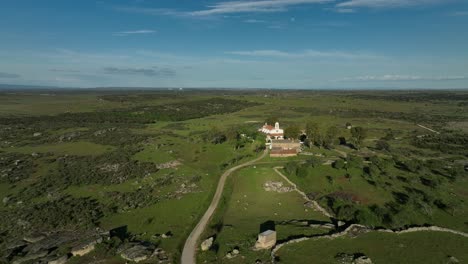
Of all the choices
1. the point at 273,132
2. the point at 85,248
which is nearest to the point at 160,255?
the point at 85,248

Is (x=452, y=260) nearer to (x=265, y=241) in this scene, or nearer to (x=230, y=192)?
(x=265, y=241)

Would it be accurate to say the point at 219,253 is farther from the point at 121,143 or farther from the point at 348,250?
the point at 121,143

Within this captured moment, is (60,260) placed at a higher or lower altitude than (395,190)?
lower

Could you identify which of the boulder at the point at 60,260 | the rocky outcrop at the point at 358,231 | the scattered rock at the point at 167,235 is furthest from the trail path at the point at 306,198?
the boulder at the point at 60,260

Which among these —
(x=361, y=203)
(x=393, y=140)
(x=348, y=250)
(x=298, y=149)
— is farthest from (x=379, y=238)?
(x=393, y=140)

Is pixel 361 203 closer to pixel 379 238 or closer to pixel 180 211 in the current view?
pixel 379 238

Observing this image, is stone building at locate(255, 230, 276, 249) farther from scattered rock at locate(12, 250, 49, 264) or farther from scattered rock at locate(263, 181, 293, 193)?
scattered rock at locate(12, 250, 49, 264)

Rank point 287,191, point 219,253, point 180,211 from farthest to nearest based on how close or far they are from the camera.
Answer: point 287,191 → point 180,211 → point 219,253

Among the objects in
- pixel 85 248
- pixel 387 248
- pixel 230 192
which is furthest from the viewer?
pixel 230 192

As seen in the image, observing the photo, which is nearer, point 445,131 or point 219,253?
point 219,253

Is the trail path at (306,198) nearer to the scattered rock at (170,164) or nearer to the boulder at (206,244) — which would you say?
the boulder at (206,244)

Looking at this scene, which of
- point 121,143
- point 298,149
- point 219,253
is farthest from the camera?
point 121,143
